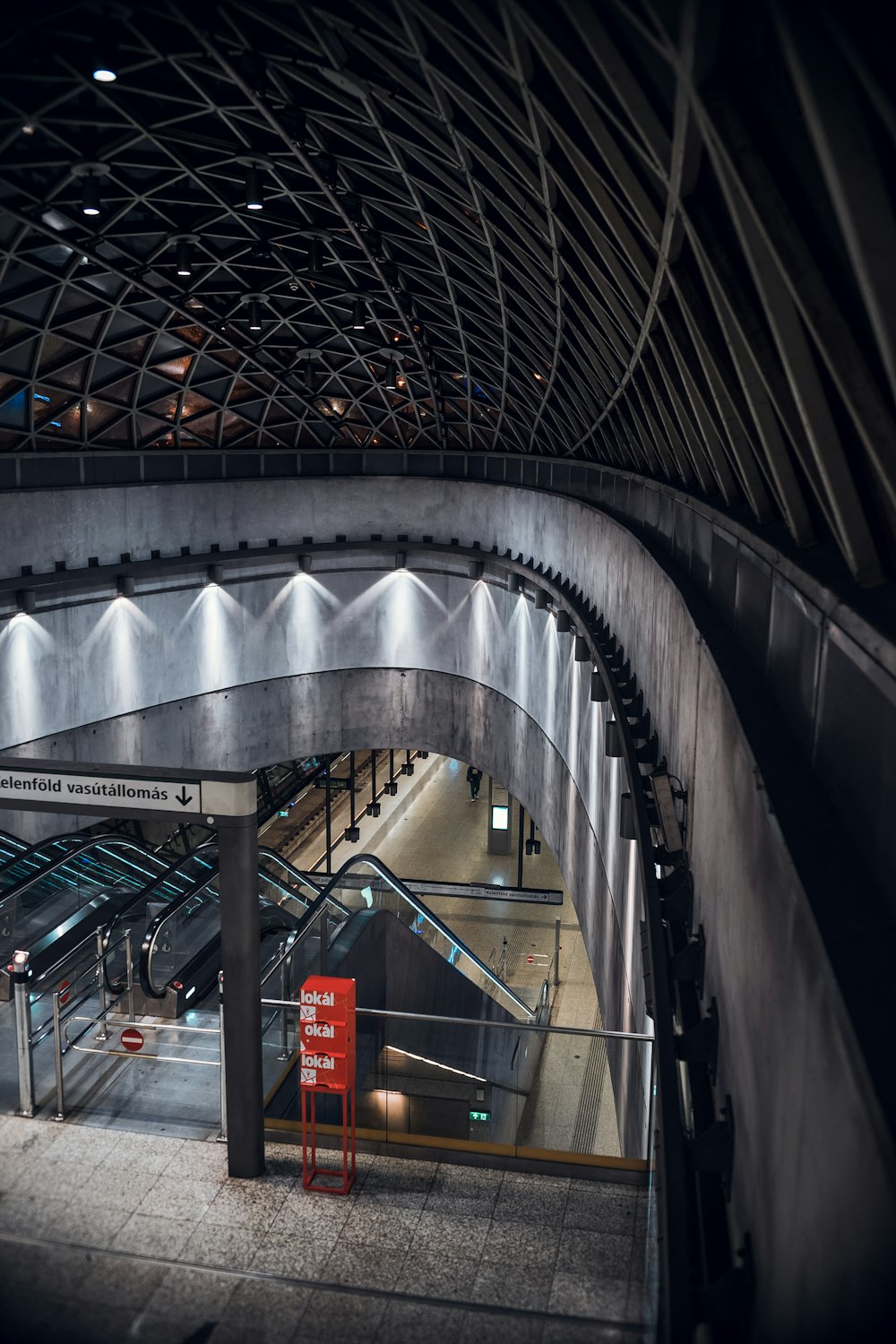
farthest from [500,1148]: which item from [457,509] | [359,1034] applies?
[457,509]

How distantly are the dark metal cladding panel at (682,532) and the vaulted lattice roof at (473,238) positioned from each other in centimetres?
49

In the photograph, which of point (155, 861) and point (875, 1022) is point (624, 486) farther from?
point (875, 1022)

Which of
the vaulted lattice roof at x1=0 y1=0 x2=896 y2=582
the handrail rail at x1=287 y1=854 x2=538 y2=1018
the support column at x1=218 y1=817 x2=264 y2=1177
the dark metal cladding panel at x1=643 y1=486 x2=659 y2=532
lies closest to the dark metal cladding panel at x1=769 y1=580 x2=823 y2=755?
the vaulted lattice roof at x1=0 y1=0 x2=896 y2=582

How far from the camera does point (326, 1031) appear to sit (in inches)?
440

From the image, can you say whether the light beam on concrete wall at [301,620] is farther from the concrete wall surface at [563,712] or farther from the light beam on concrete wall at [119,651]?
the light beam on concrete wall at [119,651]

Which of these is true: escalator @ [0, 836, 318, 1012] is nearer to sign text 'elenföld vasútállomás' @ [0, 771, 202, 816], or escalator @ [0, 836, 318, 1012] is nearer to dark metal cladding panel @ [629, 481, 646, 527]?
sign text 'elenföld vasútállomás' @ [0, 771, 202, 816]

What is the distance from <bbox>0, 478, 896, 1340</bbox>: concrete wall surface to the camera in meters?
3.75

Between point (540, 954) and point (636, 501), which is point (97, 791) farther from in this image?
point (540, 954)

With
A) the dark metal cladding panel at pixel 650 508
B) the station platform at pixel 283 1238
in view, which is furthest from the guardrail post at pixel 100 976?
the dark metal cladding panel at pixel 650 508

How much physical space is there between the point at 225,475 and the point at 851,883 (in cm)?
4019

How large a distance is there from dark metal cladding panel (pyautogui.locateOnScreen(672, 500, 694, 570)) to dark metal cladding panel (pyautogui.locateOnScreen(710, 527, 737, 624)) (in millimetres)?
1635

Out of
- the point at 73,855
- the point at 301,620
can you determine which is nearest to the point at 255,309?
the point at 301,620

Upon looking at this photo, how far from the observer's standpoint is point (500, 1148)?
10891mm

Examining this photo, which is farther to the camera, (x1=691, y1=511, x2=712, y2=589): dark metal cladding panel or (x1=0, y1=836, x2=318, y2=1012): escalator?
(x1=0, y1=836, x2=318, y2=1012): escalator
